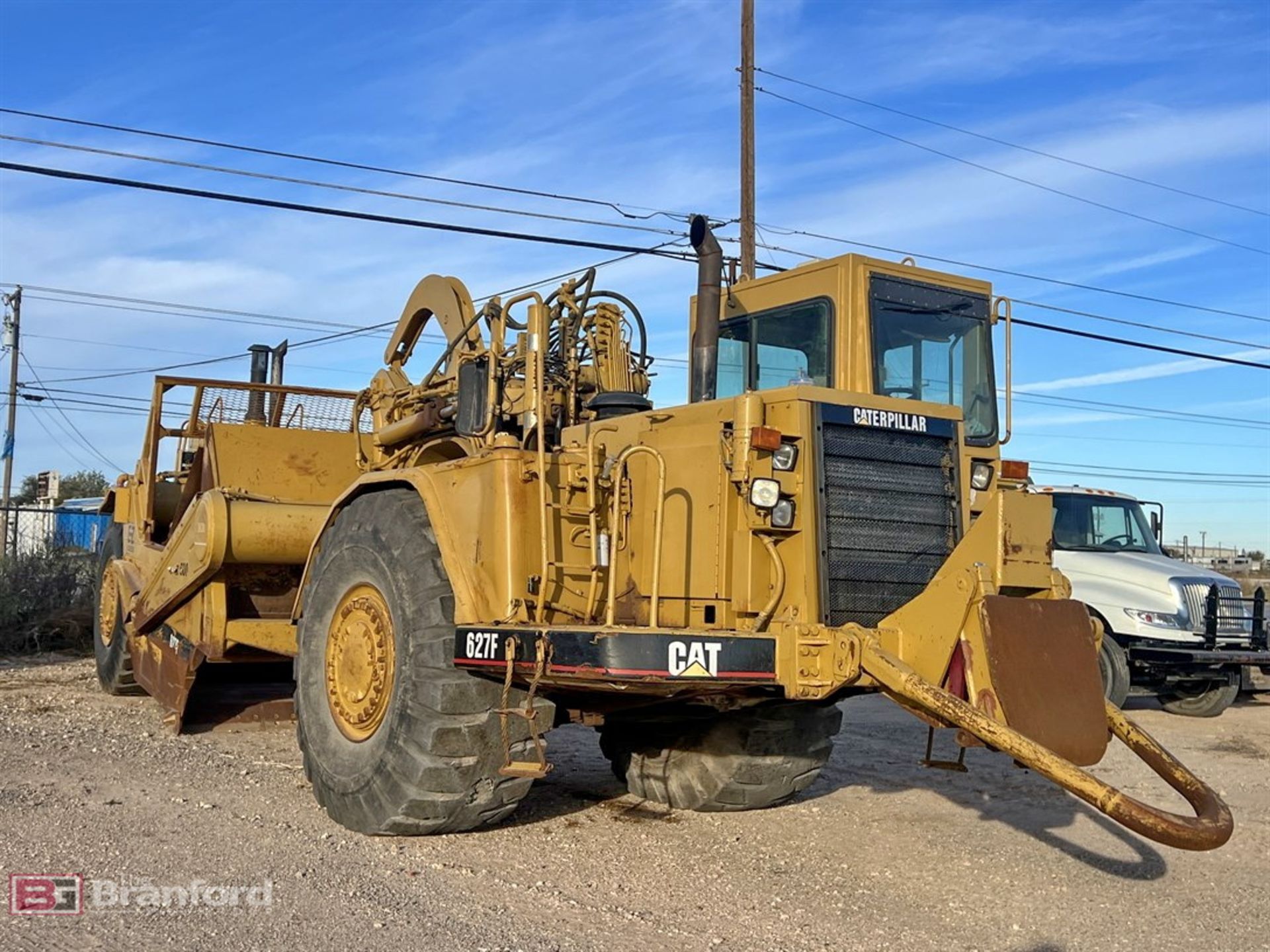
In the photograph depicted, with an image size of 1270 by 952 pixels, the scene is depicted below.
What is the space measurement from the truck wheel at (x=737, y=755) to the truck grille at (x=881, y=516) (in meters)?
1.15

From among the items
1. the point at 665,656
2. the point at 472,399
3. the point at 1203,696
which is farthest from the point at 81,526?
the point at 665,656

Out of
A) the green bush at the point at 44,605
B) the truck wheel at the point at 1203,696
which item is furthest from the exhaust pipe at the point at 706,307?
the green bush at the point at 44,605

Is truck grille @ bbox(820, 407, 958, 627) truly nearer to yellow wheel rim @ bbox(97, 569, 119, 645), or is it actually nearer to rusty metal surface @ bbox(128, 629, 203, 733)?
rusty metal surface @ bbox(128, 629, 203, 733)

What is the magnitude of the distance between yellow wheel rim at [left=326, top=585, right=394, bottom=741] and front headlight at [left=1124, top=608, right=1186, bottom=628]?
9.19 m

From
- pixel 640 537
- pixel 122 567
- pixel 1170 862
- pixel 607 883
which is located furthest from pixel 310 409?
pixel 1170 862

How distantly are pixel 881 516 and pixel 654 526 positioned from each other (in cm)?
103

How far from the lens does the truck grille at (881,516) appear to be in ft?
17.5

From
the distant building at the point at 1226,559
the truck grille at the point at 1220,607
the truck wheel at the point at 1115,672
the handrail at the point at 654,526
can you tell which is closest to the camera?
the handrail at the point at 654,526

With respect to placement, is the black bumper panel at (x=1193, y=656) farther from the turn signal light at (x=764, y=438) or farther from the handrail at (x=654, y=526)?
the turn signal light at (x=764, y=438)

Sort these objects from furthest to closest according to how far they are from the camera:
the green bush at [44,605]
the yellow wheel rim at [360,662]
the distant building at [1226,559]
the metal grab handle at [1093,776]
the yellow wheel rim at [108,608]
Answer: the distant building at [1226,559], the green bush at [44,605], the yellow wheel rim at [108,608], the yellow wheel rim at [360,662], the metal grab handle at [1093,776]

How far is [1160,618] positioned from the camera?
12.6m

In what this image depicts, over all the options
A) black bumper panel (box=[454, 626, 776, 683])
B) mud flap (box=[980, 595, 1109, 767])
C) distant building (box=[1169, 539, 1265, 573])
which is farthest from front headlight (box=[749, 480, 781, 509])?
distant building (box=[1169, 539, 1265, 573])

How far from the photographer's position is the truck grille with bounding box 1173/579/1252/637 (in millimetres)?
12742

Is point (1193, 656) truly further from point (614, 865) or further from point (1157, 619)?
point (614, 865)
